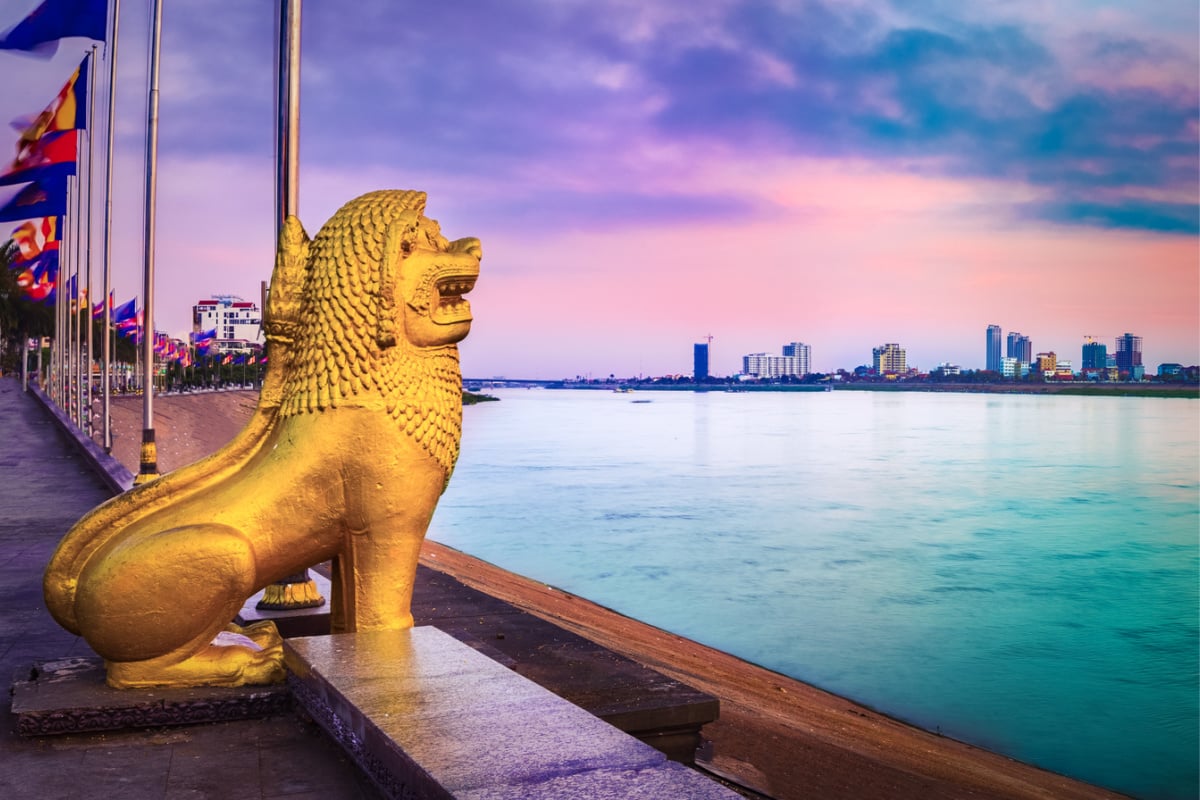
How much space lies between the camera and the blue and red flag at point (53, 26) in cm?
1376

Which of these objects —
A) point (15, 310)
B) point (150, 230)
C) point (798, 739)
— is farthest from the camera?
point (15, 310)

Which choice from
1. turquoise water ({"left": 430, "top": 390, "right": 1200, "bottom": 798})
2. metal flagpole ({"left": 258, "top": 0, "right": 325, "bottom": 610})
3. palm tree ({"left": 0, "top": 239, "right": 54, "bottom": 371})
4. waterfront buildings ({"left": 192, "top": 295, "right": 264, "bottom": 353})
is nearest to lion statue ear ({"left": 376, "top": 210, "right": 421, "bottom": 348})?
metal flagpole ({"left": 258, "top": 0, "right": 325, "bottom": 610})

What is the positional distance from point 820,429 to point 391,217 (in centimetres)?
7653

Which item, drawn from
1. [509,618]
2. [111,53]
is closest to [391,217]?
[509,618]

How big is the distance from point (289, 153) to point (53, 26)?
34.5 feet

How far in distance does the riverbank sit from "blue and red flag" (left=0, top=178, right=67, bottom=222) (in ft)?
30.9

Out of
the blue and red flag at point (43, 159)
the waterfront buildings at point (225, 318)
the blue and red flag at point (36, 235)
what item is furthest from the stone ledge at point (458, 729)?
the waterfront buildings at point (225, 318)

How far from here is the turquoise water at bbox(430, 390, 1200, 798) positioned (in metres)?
14.5

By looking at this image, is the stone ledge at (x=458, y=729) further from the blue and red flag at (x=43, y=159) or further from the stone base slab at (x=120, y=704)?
the blue and red flag at (x=43, y=159)

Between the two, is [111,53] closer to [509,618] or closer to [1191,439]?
[509,618]

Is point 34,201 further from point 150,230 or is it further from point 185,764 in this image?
point 185,764

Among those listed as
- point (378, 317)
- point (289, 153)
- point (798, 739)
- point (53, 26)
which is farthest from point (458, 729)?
point (53, 26)

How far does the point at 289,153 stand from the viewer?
6109 millimetres

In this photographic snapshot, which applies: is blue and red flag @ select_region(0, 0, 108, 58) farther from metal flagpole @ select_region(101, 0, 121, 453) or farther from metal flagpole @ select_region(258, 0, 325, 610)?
metal flagpole @ select_region(258, 0, 325, 610)
